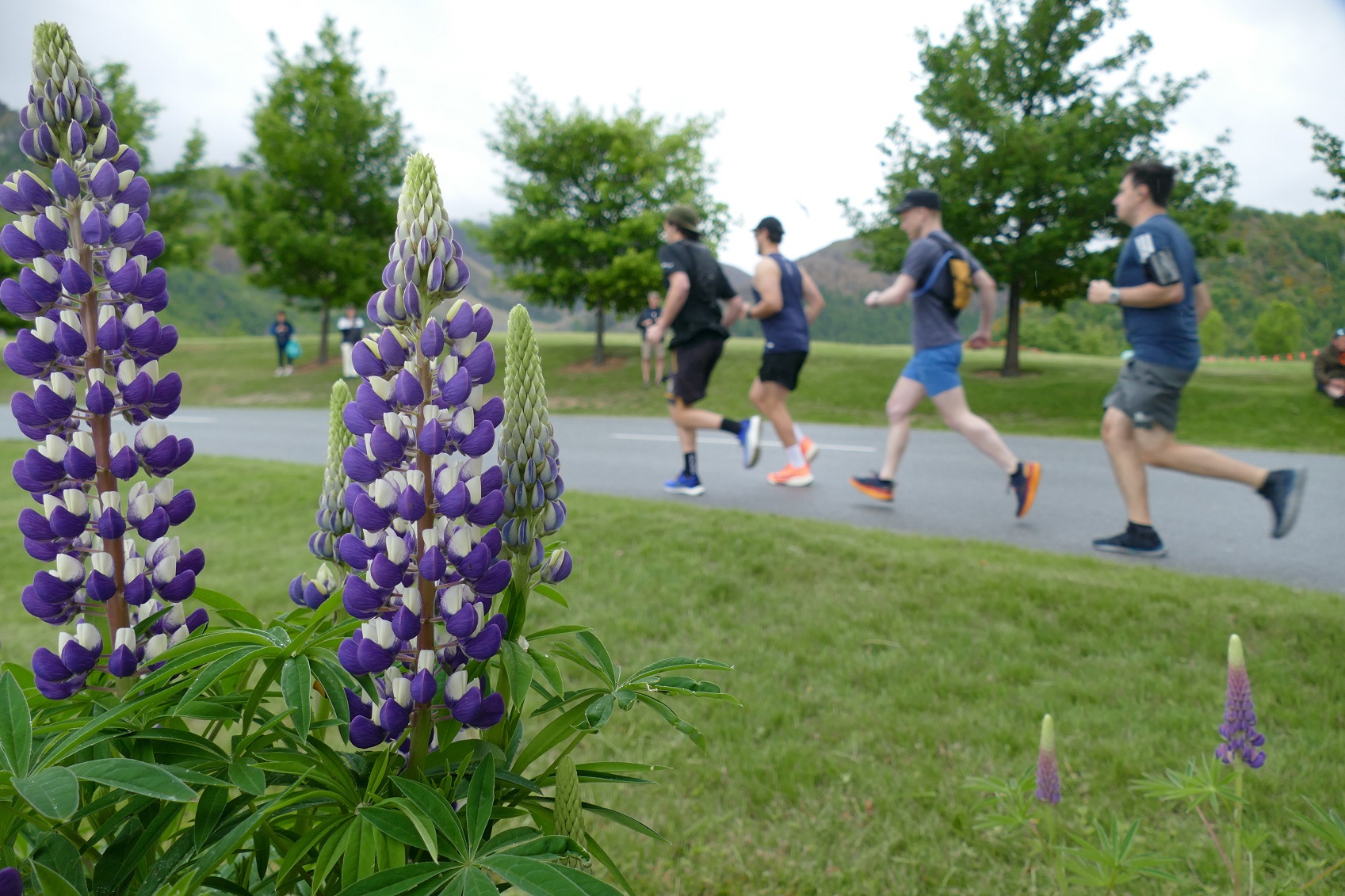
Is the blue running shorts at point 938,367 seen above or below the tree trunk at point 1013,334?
below

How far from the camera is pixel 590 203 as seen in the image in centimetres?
2911

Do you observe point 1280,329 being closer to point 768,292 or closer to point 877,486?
point 877,486

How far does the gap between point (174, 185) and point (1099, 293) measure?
36.3 m

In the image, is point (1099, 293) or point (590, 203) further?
point (590, 203)

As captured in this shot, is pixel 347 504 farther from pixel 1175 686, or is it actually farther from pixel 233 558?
pixel 233 558

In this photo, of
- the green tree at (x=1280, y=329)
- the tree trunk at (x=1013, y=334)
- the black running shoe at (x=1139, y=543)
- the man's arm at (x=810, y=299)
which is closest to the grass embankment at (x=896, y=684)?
the black running shoe at (x=1139, y=543)

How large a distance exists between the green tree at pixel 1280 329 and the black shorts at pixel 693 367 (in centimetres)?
9113

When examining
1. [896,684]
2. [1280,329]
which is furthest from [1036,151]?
[1280,329]

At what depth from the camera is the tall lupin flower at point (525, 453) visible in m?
1.02

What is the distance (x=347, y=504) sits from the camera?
116 cm

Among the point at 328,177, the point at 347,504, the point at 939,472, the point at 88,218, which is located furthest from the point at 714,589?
the point at 328,177

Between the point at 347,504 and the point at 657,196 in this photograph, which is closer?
the point at 347,504

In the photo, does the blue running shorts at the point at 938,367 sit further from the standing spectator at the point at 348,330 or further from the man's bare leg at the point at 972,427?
the standing spectator at the point at 348,330

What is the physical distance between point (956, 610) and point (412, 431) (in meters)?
3.94
